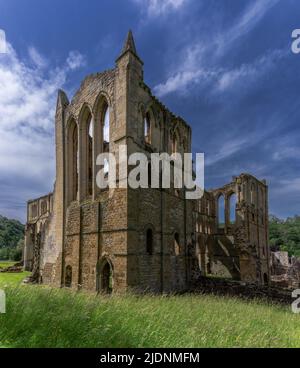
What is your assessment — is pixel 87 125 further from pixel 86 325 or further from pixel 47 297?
pixel 86 325

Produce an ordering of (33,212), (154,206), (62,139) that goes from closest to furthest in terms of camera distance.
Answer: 1. (154,206)
2. (62,139)
3. (33,212)

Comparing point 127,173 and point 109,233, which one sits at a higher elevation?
point 127,173

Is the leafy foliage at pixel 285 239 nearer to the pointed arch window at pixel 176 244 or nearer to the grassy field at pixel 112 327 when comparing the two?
the pointed arch window at pixel 176 244

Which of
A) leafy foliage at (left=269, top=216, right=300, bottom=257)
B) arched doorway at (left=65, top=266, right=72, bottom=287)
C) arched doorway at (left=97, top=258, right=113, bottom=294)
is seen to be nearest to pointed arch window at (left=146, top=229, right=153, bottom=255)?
arched doorway at (left=97, top=258, right=113, bottom=294)

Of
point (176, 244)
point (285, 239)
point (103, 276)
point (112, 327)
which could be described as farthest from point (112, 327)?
point (285, 239)

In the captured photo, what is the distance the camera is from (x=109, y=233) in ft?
35.9

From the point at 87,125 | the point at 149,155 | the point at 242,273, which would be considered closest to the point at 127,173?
the point at 149,155

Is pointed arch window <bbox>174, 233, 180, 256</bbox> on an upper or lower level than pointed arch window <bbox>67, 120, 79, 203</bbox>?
lower

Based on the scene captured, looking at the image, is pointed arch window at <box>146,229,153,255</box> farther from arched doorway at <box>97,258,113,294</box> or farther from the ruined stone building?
arched doorway at <box>97,258,113,294</box>

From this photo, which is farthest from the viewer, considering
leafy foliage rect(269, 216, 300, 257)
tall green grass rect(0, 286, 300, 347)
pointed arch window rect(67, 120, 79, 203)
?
leafy foliage rect(269, 216, 300, 257)

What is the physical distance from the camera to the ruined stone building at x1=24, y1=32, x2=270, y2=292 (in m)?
10.6

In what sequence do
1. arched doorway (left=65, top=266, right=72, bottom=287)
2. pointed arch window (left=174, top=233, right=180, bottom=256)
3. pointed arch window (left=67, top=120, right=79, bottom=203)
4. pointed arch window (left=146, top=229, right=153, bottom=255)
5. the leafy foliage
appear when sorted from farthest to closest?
the leafy foliage
pointed arch window (left=67, top=120, right=79, bottom=203)
pointed arch window (left=174, top=233, right=180, bottom=256)
arched doorway (left=65, top=266, right=72, bottom=287)
pointed arch window (left=146, top=229, right=153, bottom=255)

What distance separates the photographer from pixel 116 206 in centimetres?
1066
